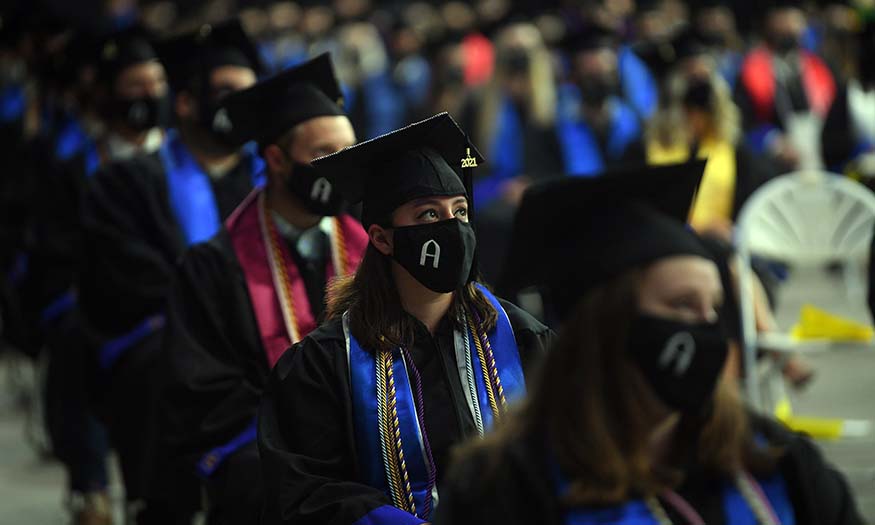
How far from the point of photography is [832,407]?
810cm

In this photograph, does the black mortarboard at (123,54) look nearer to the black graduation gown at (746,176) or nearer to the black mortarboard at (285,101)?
the black mortarboard at (285,101)

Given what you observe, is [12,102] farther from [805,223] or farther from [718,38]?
[718,38]

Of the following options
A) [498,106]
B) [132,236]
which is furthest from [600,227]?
[498,106]

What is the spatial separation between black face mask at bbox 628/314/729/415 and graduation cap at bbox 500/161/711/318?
0.12m

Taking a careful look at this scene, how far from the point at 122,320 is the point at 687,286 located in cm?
395

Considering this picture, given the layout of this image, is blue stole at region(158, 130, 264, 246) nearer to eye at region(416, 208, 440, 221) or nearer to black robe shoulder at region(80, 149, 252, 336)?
black robe shoulder at region(80, 149, 252, 336)

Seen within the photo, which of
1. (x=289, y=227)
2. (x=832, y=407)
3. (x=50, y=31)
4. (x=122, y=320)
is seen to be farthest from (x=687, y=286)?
(x=50, y=31)

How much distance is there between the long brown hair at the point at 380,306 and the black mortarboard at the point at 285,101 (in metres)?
0.93

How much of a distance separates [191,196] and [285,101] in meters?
1.26

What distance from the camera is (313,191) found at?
4.44 meters

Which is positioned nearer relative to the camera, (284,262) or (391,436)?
(391,436)

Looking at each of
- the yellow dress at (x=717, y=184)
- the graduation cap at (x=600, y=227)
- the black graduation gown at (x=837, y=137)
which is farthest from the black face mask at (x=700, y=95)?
the graduation cap at (x=600, y=227)

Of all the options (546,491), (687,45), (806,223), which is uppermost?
(546,491)

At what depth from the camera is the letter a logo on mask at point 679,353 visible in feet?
8.20
